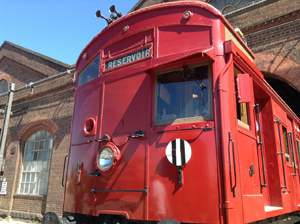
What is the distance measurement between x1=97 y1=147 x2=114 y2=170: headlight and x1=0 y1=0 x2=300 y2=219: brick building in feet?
19.0

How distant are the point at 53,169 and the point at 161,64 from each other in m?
8.58

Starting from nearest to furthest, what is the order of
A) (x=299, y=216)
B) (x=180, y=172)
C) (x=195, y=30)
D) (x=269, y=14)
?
(x=180, y=172) → (x=195, y=30) → (x=299, y=216) → (x=269, y=14)

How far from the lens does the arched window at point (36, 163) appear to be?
10.9 metres

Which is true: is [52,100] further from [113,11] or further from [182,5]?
[182,5]

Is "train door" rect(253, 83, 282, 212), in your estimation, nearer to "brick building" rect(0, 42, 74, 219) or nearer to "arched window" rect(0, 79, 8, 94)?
"brick building" rect(0, 42, 74, 219)

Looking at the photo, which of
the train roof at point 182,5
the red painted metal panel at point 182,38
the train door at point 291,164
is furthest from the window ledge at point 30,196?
the red painted metal panel at point 182,38

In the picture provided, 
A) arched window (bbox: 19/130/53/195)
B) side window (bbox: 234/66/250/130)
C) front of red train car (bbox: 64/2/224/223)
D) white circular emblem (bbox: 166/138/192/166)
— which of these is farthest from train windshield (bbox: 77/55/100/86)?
arched window (bbox: 19/130/53/195)

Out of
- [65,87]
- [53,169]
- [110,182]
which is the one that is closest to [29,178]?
[53,169]

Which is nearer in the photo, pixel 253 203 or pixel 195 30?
pixel 253 203

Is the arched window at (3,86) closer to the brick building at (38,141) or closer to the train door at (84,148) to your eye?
the brick building at (38,141)

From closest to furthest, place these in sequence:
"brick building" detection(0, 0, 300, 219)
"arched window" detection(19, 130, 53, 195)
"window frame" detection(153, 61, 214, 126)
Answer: "window frame" detection(153, 61, 214, 126) → "brick building" detection(0, 0, 300, 219) → "arched window" detection(19, 130, 53, 195)

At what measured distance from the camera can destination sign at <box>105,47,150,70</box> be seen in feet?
10.8

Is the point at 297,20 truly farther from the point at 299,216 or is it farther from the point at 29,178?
the point at 29,178

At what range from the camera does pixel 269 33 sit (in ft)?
24.8
